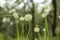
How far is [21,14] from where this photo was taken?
1312 millimetres

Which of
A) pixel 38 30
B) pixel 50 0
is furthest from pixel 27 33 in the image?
pixel 50 0

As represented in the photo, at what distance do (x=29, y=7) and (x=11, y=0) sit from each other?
6.9 inches

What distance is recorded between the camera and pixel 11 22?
51.6 inches

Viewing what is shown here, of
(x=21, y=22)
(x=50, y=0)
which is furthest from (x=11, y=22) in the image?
(x=50, y=0)

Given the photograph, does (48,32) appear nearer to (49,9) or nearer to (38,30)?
(38,30)

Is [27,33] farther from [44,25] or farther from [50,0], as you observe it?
[50,0]

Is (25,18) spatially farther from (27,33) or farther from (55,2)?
(55,2)

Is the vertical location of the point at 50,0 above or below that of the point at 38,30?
above

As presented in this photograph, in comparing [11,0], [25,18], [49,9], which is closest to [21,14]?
[25,18]

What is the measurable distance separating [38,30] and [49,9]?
0.21m

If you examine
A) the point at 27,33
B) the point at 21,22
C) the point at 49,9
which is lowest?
the point at 27,33

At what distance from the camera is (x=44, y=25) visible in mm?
1294

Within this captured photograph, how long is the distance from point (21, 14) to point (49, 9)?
0.26m

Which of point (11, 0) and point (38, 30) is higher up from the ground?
point (11, 0)
